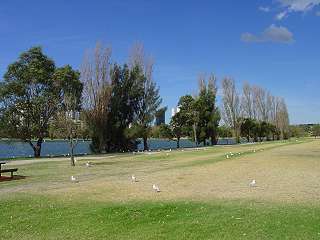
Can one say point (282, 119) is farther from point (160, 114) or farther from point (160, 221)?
point (160, 221)

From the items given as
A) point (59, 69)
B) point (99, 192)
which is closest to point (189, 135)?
point (59, 69)

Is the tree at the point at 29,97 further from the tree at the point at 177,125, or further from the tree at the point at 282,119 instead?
the tree at the point at 282,119

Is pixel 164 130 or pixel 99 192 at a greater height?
pixel 164 130

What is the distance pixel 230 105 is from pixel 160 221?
83.2 metres

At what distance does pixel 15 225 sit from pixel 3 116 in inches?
1300

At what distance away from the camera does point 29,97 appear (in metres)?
43.5

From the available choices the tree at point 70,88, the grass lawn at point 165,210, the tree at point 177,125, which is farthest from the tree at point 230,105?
the grass lawn at point 165,210

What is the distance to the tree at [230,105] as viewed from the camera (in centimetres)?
9201

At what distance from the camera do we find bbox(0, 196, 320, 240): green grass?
9258 mm

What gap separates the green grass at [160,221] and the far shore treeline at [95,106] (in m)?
17.5

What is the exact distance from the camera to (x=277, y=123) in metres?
129

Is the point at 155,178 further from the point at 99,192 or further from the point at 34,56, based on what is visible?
the point at 34,56

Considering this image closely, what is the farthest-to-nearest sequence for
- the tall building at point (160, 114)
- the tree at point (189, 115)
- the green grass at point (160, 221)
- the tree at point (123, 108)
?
the tree at point (189, 115) → the tall building at point (160, 114) → the tree at point (123, 108) → the green grass at point (160, 221)

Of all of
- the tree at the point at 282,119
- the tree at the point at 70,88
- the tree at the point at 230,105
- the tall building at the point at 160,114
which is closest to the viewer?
the tree at the point at 70,88
